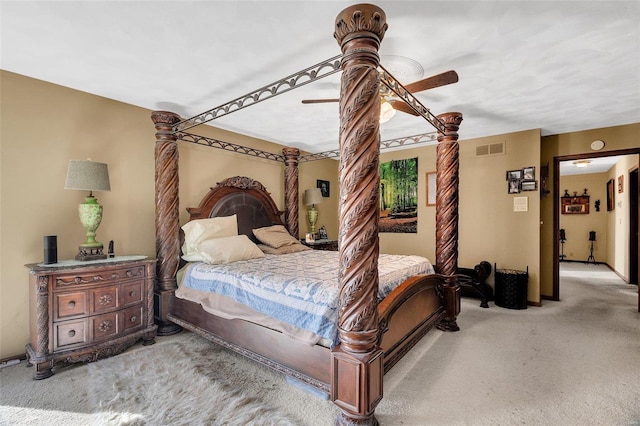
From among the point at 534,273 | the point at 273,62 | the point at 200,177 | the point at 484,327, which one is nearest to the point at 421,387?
the point at 484,327

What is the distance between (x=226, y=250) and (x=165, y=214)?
77 centimetres

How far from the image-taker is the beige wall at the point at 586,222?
7758 mm

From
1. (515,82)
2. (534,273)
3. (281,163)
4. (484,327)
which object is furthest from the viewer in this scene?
(281,163)

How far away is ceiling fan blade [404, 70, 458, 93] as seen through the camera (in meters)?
2.08

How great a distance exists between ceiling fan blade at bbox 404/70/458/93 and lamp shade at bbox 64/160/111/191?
2876 mm

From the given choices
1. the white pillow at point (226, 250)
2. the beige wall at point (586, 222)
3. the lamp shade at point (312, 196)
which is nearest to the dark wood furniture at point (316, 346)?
the white pillow at point (226, 250)

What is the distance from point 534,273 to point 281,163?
4349 mm

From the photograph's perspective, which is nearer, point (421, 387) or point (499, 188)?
point (421, 387)

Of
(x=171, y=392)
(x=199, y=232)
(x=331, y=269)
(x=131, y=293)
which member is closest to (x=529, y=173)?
(x=331, y=269)

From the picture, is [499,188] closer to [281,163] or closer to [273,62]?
[281,163]

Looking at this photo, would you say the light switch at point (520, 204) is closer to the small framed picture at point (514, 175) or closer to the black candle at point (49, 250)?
the small framed picture at point (514, 175)

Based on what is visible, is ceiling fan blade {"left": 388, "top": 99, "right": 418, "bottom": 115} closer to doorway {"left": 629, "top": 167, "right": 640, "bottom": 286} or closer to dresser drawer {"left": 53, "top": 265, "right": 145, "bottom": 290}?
dresser drawer {"left": 53, "top": 265, "right": 145, "bottom": 290}

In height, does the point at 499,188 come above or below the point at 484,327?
above

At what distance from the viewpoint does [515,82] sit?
107 inches
